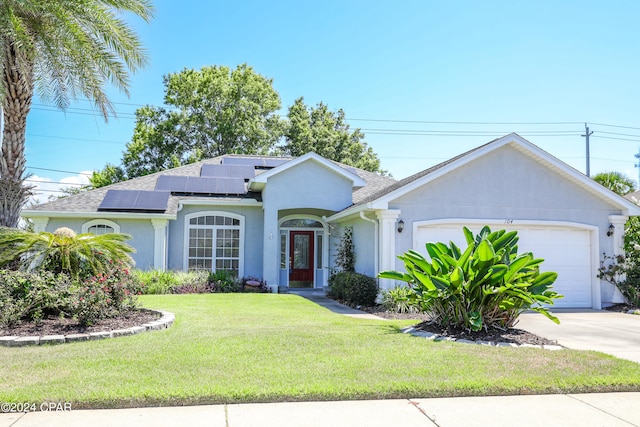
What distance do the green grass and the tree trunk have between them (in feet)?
14.4

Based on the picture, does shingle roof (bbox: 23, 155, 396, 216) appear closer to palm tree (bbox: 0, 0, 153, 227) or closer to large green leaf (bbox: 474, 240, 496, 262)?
palm tree (bbox: 0, 0, 153, 227)

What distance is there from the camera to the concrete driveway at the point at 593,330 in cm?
795

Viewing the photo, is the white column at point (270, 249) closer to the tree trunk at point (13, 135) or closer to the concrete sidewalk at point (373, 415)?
the tree trunk at point (13, 135)

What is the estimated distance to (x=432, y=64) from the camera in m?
17.5

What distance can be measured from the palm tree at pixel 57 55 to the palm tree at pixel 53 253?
133cm

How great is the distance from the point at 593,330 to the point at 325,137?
28.5 m

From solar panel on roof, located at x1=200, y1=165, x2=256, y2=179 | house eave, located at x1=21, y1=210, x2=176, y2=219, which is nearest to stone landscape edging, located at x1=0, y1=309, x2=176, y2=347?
house eave, located at x1=21, y1=210, x2=176, y2=219

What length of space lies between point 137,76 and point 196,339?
24.7ft

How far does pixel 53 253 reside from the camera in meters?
8.91

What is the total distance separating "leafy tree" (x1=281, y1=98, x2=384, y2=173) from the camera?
119ft

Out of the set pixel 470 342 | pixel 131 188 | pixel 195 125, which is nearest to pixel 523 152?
pixel 470 342

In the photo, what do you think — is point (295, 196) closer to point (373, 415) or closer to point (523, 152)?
point (523, 152)

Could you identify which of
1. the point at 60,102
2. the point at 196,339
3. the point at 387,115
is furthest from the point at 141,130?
the point at 196,339

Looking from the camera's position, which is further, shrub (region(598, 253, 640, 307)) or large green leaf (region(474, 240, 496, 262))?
shrub (region(598, 253, 640, 307))
